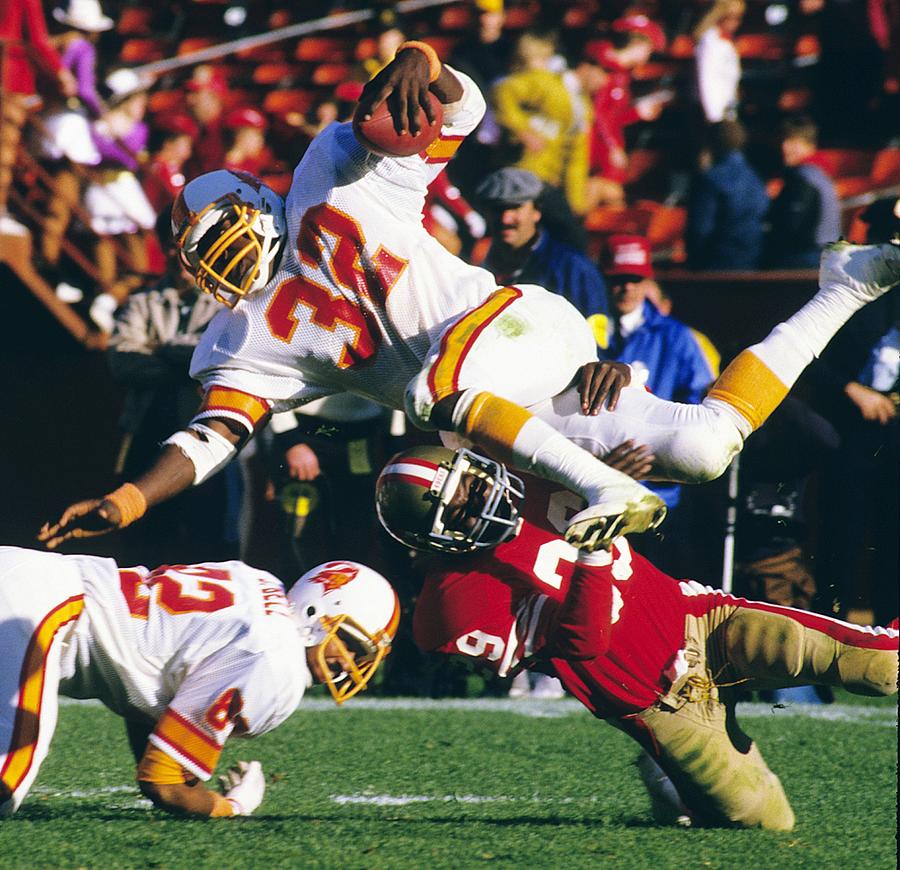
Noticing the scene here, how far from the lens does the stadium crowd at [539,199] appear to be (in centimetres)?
578

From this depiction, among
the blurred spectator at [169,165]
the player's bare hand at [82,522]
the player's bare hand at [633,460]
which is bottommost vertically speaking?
the player's bare hand at [82,522]

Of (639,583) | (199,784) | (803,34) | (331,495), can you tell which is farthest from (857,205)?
(199,784)

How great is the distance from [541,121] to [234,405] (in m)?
3.77

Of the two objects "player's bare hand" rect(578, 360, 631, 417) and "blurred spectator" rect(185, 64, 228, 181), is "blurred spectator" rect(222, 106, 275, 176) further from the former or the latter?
"player's bare hand" rect(578, 360, 631, 417)

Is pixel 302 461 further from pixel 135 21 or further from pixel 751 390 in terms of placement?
pixel 135 21

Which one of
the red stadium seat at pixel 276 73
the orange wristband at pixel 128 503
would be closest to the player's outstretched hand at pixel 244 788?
the orange wristband at pixel 128 503

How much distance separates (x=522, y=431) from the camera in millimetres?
3506

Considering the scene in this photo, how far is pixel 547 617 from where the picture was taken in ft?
11.6

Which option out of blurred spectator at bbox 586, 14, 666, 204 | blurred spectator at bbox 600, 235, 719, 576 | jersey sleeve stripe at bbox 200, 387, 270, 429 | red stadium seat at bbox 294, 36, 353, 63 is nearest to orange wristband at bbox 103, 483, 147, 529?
jersey sleeve stripe at bbox 200, 387, 270, 429

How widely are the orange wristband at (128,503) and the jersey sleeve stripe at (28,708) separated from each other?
0.41m

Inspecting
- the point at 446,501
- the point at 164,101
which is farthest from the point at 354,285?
the point at 164,101

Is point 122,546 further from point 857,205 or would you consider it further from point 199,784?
point 857,205

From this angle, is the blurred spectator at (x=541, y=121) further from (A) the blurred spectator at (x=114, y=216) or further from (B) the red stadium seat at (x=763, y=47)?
(B) the red stadium seat at (x=763, y=47)

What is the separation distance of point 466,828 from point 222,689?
70 centimetres
